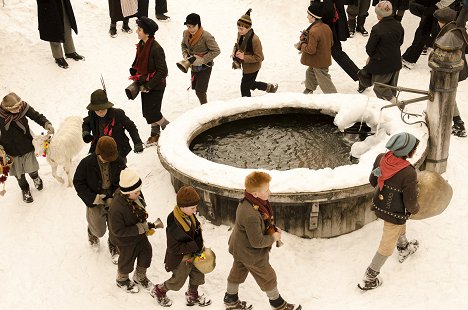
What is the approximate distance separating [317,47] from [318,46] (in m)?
0.02

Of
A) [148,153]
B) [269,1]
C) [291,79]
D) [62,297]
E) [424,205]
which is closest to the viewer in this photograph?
[424,205]

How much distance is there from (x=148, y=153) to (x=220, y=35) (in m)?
4.61

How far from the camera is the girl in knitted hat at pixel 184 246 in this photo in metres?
4.69

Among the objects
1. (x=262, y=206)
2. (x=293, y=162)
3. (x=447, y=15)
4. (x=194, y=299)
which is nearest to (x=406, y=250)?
(x=293, y=162)

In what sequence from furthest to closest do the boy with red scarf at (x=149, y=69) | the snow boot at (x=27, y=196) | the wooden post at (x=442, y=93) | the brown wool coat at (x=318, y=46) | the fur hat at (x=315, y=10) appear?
the brown wool coat at (x=318, y=46), the fur hat at (x=315, y=10), the boy with red scarf at (x=149, y=69), the snow boot at (x=27, y=196), the wooden post at (x=442, y=93)

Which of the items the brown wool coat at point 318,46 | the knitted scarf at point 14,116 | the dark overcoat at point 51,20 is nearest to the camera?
the knitted scarf at point 14,116

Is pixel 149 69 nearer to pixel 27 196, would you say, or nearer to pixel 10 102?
pixel 10 102

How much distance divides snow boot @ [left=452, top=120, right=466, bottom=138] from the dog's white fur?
5.02 m

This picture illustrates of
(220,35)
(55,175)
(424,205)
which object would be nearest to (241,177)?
(424,205)

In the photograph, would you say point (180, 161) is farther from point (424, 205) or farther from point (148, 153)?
point (424, 205)

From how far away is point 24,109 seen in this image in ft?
22.0

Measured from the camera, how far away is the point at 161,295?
17.5 feet

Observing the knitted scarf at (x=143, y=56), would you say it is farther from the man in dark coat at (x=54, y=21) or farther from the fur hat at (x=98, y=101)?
the man in dark coat at (x=54, y=21)

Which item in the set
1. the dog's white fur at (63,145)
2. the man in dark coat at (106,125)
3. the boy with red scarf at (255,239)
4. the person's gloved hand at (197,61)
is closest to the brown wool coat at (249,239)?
the boy with red scarf at (255,239)
